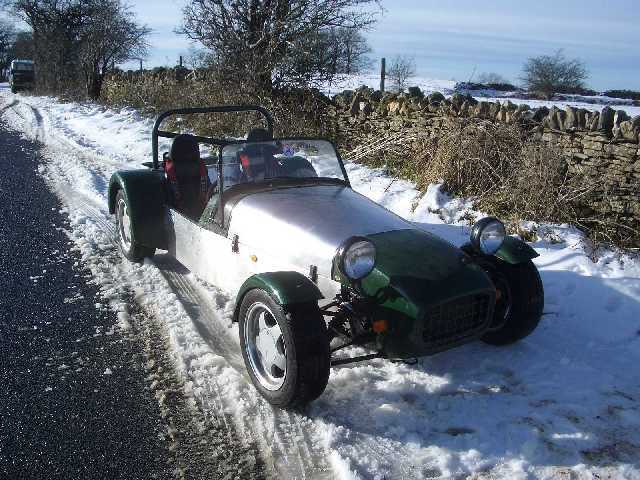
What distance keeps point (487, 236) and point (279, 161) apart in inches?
71.5

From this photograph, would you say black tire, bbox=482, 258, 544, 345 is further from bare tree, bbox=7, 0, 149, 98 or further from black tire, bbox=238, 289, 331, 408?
bare tree, bbox=7, 0, 149, 98

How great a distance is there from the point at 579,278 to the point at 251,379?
317cm

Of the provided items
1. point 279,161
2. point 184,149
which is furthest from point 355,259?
point 184,149

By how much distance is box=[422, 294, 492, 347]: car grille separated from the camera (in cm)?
334

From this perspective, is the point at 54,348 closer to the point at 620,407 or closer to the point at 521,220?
the point at 620,407

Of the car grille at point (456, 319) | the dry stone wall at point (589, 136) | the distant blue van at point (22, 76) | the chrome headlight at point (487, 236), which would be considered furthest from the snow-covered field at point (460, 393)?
the distant blue van at point (22, 76)

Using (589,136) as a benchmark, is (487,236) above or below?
below

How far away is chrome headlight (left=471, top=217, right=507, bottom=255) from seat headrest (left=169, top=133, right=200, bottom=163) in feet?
9.32

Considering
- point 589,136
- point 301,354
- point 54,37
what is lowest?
point 301,354

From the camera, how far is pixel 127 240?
5875mm

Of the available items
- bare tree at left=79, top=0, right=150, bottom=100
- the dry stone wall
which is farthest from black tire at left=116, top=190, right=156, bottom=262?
bare tree at left=79, top=0, right=150, bottom=100

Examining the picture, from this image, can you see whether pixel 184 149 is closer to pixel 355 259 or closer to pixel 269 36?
pixel 355 259

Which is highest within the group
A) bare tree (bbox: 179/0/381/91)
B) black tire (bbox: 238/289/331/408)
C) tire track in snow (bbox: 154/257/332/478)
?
bare tree (bbox: 179/0/381/91)

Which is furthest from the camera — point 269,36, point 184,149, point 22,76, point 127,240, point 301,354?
point 22,76
